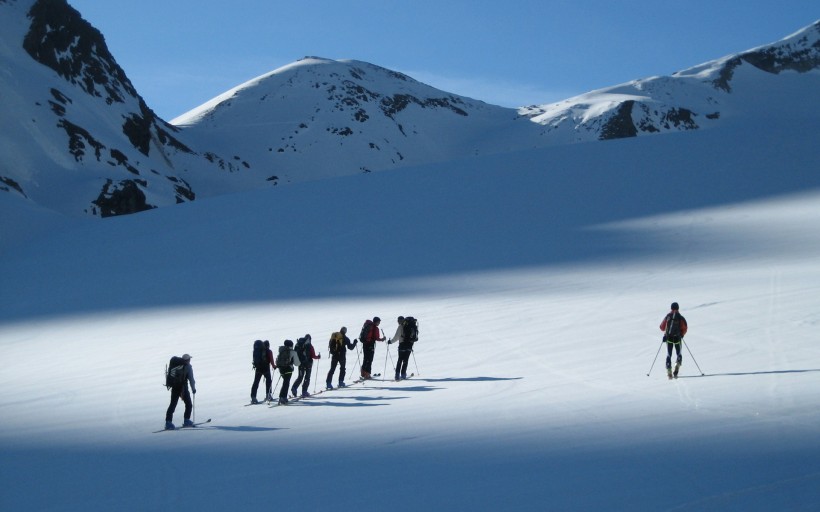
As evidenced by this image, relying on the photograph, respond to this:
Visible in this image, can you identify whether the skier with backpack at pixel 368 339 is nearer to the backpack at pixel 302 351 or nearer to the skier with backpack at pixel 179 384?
the backpack at pixel 302 351

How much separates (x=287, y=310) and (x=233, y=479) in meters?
13.2

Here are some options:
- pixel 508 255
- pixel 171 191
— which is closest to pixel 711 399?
pixel 508 255

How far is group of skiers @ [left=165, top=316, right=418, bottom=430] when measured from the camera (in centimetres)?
1012

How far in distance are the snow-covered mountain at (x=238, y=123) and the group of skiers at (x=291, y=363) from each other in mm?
32453

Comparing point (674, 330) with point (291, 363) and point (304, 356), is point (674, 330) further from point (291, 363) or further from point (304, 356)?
point (291, 363)

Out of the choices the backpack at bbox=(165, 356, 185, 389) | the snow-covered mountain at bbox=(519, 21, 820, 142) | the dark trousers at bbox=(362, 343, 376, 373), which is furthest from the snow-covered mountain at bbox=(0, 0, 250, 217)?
the snow-covered mountain at bbox=(519, 21, 820, 142)

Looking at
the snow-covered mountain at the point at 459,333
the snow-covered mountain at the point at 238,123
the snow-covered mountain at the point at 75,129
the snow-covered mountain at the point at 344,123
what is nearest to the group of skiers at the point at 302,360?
the snow-covered mountain at the point at 459,333

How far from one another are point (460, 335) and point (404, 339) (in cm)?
321

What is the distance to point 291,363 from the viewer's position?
1163 centimetres

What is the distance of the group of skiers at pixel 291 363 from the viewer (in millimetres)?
10117

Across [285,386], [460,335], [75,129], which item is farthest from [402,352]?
[75,129]

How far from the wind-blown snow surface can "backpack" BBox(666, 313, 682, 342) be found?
1.97 feet

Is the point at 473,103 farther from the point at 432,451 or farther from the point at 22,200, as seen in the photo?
the point at 432,451

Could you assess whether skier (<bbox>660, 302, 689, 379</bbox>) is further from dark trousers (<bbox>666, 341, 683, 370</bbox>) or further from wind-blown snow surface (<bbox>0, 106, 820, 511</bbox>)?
wind-blown snow surface (<bbox>0, 106, 820, 511</bbox>)
